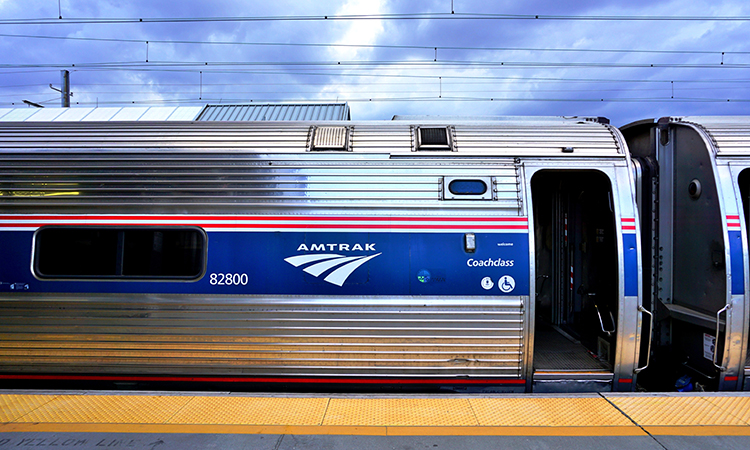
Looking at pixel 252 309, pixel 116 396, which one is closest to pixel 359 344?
pixel 252 309

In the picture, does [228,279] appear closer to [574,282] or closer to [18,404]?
[18,404]

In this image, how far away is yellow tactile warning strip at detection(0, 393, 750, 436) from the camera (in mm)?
3092

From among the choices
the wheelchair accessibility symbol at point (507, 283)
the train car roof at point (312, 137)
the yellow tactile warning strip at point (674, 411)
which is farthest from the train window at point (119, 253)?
the yellow tactile warning strip at point (674, 411)

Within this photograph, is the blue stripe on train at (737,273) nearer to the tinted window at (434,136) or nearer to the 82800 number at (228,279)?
the tinted window at (434,136)

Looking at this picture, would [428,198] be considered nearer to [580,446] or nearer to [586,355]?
[580,446]

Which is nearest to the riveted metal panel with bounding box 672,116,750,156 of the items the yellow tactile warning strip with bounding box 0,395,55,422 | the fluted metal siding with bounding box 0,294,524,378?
the fluted metal siding with bounding box 0,294,524,378

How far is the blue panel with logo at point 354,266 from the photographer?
12.7ft

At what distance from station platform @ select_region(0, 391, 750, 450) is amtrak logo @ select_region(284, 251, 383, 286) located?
3.57 feet

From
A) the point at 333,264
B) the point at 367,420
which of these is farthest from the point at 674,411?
the point at 333,264

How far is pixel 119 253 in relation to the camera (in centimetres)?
397

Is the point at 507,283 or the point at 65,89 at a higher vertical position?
the point at 65,89

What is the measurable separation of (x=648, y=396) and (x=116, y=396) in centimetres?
477

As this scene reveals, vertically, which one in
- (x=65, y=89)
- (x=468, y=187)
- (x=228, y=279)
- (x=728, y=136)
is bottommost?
(x=228, y=279)

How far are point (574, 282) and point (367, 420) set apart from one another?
142 inches
